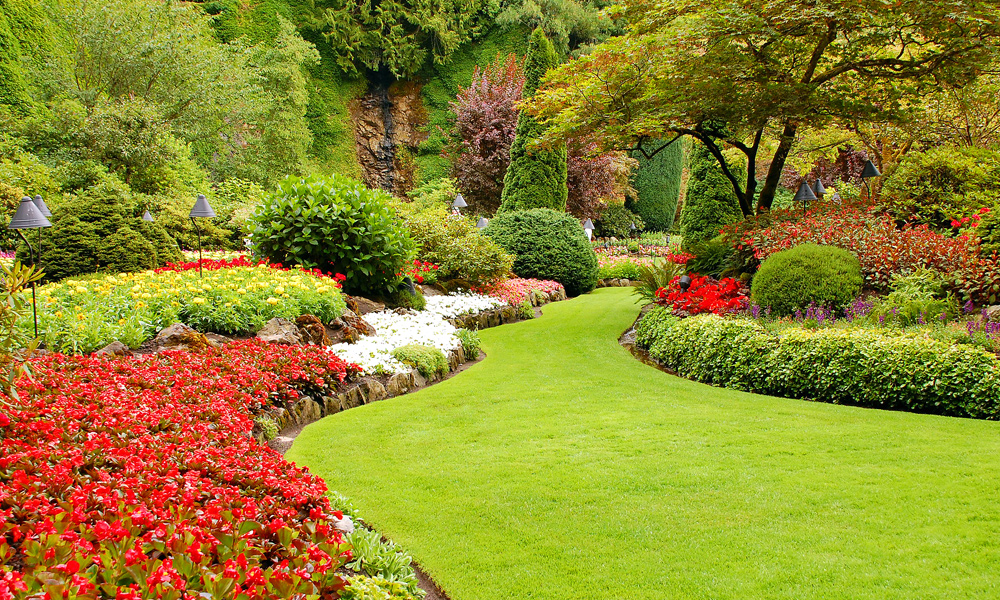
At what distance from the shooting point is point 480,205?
22.3 meters

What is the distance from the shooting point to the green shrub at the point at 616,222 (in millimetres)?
26062

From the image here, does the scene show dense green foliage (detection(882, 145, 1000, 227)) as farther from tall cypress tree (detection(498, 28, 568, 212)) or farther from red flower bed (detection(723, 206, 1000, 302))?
tall cypress tree (detection(498, 28, 568, 212))

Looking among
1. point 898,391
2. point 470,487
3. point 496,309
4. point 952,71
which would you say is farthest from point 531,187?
point 470,487

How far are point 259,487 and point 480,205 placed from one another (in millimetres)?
20242

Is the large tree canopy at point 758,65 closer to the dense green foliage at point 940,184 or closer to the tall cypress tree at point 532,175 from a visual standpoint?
the dense green foliage at point 940,184

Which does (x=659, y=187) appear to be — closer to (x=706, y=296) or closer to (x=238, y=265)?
(x=706, y=296)

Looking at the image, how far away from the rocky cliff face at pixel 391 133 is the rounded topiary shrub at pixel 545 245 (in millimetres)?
13877

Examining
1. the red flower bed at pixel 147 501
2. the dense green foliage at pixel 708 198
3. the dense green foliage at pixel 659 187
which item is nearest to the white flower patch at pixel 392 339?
the red flower bed at pixel 147 501

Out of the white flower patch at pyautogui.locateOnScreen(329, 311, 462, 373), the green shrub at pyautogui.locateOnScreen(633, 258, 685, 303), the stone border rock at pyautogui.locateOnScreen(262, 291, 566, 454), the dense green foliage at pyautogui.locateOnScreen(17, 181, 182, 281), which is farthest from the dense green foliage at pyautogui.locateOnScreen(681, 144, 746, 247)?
the dense green foliage at pyautogui.locateOnScreen(17, 181, 182, 281)

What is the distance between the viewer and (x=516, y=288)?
11.6m

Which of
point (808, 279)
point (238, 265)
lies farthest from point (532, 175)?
point (808, 279)

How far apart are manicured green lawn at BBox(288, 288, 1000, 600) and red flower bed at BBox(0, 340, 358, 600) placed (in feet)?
2.08

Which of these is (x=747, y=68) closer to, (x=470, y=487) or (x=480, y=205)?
(x=470, y=487)

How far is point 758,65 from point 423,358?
225 inches
